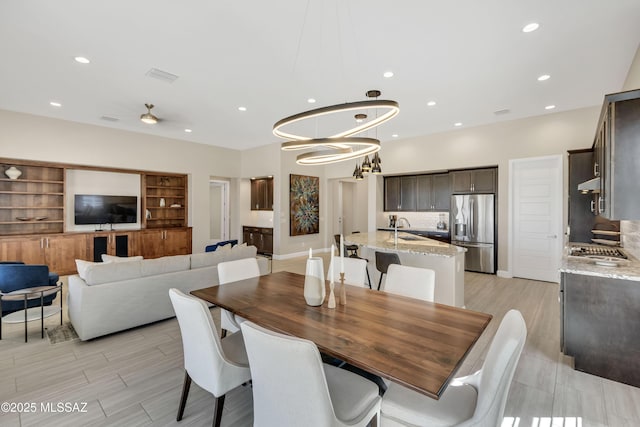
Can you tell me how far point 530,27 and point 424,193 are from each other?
469 cm

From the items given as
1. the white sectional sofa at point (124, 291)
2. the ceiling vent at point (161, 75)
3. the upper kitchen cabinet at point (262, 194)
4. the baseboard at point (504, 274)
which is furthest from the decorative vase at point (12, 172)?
the baseboard at point (504, 274)

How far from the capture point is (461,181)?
6312mm

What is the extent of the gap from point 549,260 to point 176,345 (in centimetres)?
612

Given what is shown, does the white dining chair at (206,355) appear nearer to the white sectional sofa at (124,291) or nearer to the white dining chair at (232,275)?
the white dining chair at (232,275)

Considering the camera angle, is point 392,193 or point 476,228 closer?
point 476,228

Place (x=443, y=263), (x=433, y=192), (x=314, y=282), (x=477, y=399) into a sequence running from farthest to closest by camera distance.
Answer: (x=433, y=192), (x=443, y=263), (x=314, y=282), (x=477, y=399)

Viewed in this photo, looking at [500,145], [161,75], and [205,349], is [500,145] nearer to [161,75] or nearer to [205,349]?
[161,75]

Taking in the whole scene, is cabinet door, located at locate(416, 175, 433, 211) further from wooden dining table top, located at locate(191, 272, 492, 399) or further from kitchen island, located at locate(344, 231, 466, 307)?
wooden dining table top, located at locate(191, 272, 492, 399)

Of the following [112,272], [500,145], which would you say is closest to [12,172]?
[112,272]

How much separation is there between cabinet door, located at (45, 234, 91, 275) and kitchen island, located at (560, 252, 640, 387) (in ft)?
25.7

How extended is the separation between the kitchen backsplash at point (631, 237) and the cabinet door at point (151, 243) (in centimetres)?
820

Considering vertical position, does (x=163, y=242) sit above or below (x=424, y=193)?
below

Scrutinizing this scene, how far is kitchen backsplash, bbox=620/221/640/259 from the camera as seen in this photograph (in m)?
2.98

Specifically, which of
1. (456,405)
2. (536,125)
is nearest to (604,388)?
(456,405)
